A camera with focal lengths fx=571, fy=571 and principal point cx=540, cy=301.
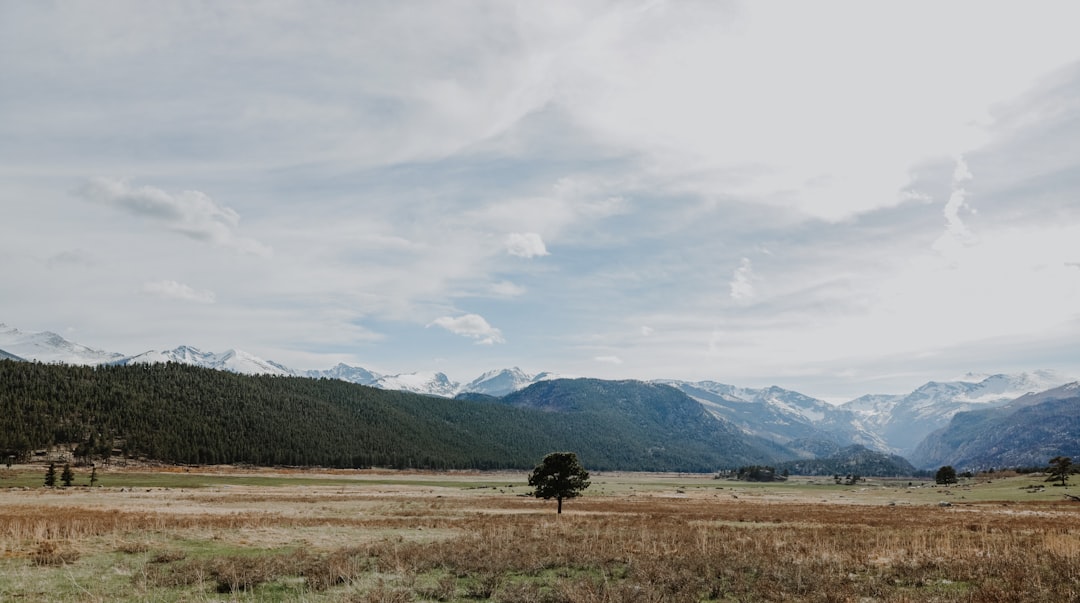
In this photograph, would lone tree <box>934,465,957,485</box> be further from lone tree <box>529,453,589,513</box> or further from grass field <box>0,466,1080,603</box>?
grass field <box>0,466,1080,603</box>

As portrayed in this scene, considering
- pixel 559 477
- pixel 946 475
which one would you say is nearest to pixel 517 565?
pixel 559 477

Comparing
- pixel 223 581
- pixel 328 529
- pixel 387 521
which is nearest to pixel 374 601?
pixel 223 581

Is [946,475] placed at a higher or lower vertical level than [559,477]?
lower

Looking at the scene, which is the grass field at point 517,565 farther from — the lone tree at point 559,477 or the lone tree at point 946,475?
the lone tree at point 946,475

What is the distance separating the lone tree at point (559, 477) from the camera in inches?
2365

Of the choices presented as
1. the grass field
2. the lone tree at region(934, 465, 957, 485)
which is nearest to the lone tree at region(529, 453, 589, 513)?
the grass field

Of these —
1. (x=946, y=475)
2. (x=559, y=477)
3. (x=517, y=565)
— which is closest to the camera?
(x=517, y=565)

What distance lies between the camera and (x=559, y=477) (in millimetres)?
60406

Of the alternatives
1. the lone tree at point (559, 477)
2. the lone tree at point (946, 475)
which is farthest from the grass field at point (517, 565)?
the lone tree at point (946, 475)

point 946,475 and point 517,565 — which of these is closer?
point 517,565

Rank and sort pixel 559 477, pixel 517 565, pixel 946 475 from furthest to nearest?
pixel 946 475, pixel 559 477, pixel 517 565

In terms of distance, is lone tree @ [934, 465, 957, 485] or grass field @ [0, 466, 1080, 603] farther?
lone tree @ [934, 465, 957, 485]

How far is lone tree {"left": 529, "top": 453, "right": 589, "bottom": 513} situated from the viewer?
6006 cm

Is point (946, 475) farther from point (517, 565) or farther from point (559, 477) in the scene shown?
point (517, 565)
